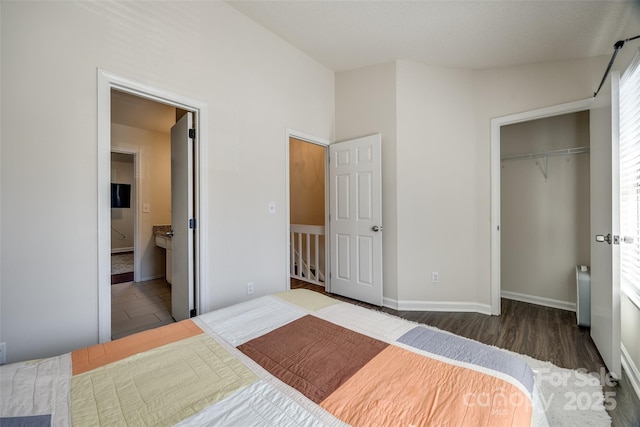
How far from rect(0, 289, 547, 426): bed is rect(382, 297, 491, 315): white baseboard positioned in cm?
195

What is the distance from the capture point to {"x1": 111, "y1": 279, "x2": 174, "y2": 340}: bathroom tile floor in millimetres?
2576

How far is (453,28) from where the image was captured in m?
2.43

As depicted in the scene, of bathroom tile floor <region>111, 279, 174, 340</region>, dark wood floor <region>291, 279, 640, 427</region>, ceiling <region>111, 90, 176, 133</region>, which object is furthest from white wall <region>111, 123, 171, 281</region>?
dark wood floor <region>291, 279, 640, 427</region>

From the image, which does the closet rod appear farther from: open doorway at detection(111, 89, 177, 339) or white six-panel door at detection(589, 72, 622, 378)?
open doorway at detection(111, 89, 177, 339)

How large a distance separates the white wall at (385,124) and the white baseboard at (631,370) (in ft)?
5.81

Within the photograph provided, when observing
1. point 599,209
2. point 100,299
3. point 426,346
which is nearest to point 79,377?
point 100,299

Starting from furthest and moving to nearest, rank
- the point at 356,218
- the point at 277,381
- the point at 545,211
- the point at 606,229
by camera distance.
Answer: the point at 356,218 → the point at 545,211 → the point at 606,229 → the point at 277,381

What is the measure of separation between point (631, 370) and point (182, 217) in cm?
352

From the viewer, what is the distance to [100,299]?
5.69 ft

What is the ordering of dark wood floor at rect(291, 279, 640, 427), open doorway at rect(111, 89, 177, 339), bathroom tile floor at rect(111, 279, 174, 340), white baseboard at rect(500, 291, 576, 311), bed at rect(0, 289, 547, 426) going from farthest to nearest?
open doorway at rect(111, 89, 177, 339) < white baseboard at rect(500, 291, 576, 311) < bathroom tile floor at rect(111, 279, 174, 340) < dark wood floor at rect(291, 279, 640, 427) < bed at rect(0, 289, 547, 426)

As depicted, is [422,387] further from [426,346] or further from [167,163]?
[167,163]

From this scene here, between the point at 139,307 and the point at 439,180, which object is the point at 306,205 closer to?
the point at 439,180

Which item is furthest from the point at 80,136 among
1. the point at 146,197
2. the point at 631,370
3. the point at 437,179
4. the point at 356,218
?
the point at 631,370

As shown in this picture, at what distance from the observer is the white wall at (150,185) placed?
4.16 meters
